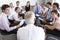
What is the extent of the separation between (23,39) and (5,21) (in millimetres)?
804

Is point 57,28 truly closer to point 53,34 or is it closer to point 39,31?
point 53,34

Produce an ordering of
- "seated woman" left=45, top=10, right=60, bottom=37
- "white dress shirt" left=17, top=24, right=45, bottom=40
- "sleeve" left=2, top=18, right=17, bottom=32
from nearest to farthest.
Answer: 1. "white dress shirt" left=17, top=24, right=45, bottom=40
2. "sleeve" left=2, top=18, right=17, bottom=32
3. "seated woman" left=45, top=10, right=60, bottom=37

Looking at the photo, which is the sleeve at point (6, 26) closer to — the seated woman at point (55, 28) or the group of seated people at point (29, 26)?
the group of seated people at point (29, 26)

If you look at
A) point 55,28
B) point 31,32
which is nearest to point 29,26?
point 31,32

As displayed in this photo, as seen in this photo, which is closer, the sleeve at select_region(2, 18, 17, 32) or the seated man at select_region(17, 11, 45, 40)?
the seated man at select_region(17, 11, 45, 40)

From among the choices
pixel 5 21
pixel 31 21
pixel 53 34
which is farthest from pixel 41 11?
pixel 31 21

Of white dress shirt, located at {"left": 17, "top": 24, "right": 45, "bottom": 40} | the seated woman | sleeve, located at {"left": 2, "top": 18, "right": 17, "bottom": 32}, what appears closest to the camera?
white dress shirt, located at {"left": 17, "top": 24, "right": 45, "bottom": 40}

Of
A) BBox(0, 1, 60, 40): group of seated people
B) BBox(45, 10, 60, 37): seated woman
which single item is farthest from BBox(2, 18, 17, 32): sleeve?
BBox(45, 10, 60, 37): seated woman

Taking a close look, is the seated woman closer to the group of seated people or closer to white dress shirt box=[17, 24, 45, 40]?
the group of seated people

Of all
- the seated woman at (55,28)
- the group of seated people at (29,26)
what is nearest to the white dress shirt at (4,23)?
the group of seated people at (29,26)

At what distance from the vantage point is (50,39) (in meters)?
2.33

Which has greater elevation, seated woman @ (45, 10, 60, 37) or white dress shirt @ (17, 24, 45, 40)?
white dress shirt @ (17, 24, 45, 40)

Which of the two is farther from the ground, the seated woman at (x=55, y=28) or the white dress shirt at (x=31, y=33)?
the white dress shirt at (x=31, y=33)

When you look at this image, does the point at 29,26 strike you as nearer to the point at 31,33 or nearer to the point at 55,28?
the point at 31,33
